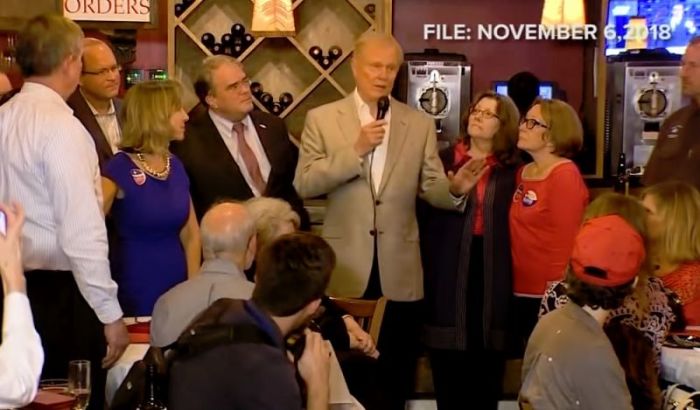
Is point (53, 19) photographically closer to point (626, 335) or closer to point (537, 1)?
point (626, 335)

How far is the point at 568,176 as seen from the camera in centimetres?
410

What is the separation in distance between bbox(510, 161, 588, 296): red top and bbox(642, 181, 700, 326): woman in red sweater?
693mm

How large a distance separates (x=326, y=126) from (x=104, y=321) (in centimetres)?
138

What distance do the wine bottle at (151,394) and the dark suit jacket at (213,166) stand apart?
5.26ft

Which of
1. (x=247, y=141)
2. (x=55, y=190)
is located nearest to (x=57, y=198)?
(x=55, y=190)

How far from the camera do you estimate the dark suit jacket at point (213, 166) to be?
4051 mm

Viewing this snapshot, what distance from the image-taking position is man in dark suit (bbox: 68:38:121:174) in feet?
12.7

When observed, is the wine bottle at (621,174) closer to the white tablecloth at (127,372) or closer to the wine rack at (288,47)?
the wine rack at (288,47)

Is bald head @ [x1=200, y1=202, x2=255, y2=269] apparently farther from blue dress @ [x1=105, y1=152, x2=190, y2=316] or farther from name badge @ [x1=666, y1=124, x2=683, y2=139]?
name badge @ [x1=666, y1=124, x2=683, y2=139]

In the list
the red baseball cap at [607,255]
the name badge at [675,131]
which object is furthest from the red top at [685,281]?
the name badge at [675,131]

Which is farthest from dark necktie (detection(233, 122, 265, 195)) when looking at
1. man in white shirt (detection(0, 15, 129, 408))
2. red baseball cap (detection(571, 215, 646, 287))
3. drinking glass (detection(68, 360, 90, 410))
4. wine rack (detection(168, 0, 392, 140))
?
wine rack (detection(168, 0, 392, 140))

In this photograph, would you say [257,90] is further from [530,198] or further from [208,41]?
[530,198]

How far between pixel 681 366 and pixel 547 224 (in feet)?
3.65

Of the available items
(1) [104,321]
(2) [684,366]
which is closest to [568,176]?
(2) [684,366]
